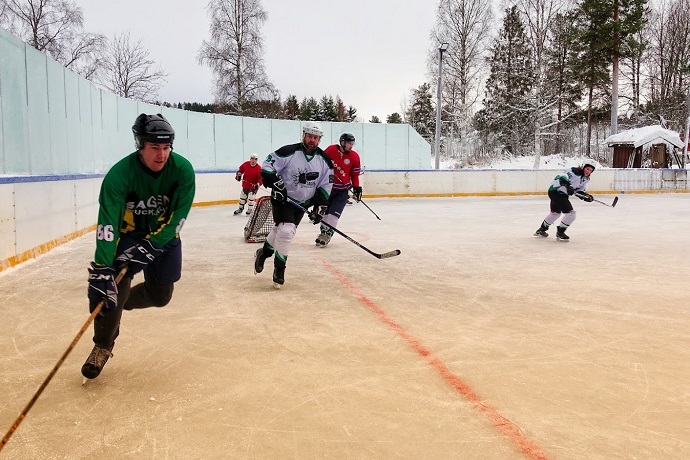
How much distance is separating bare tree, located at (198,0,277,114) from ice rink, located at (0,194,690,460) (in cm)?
2003

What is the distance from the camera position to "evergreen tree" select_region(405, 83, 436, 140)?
1630 inches

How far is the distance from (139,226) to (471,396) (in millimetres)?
1672

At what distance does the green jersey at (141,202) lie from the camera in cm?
225

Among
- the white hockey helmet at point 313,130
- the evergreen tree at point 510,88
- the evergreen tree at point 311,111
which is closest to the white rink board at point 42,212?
the white hockey helmet at point 313,130

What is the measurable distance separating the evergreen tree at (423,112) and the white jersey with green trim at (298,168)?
3637 cm

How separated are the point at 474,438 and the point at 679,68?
116 feet

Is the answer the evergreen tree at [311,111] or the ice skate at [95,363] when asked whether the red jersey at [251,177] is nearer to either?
the ice skate at [95,363]

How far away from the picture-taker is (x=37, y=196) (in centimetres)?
602

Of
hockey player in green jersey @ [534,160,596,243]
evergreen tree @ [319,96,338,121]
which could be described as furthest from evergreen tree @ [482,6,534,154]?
hockey player in green jersey @ [534,160,596,243]

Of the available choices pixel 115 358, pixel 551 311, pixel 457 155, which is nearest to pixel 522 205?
pixel 551 311

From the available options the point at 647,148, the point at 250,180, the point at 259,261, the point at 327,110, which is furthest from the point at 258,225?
the point at 327,110

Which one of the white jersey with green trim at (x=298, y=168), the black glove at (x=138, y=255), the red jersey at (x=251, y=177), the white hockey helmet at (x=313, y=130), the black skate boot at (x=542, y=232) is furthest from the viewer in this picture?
the red jersey at (x=251, y=177)

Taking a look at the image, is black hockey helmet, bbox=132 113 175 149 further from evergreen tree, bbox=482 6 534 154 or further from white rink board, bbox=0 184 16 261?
evergreen tree, bbox=482 6 534 154

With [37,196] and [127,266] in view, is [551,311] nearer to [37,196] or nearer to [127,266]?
[127,266]
